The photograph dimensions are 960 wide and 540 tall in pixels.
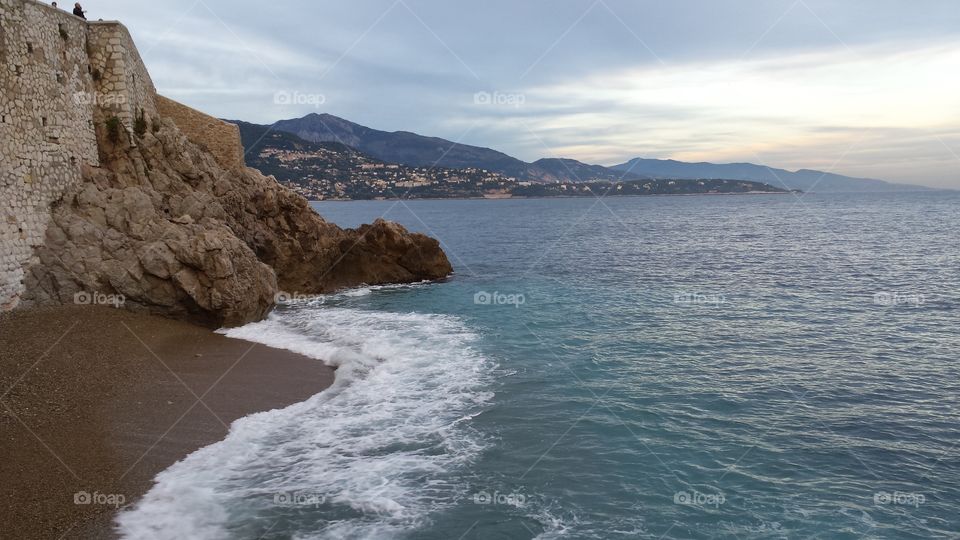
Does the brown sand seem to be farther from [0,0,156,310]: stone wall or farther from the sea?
[0,0,156,310]: stone wall

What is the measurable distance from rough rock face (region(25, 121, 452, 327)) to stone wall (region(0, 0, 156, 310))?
58 centimetres

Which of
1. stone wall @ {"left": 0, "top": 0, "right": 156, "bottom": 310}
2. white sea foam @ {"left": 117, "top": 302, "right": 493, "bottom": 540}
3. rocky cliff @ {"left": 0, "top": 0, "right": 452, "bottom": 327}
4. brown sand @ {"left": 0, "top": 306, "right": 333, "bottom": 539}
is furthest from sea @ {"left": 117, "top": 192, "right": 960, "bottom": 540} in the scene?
stone wall @ {"left": 0, "top": 0, "right": 156, "bottom": 310}

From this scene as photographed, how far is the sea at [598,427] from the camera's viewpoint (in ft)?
34.3

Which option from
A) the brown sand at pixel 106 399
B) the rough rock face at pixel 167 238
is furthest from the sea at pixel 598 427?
the rough rock face at pixel 167 238

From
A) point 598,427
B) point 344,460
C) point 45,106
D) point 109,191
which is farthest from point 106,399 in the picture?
point 598,427

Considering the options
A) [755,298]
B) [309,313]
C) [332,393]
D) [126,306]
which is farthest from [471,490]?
[755,298]

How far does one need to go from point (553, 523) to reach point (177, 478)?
6785 mm

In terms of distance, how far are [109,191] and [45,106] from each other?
130 inches

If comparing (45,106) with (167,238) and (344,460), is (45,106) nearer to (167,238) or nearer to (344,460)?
(167,238)

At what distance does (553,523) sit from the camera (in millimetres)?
10289

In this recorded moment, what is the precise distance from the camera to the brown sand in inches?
407

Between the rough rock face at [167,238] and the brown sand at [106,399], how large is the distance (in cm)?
94

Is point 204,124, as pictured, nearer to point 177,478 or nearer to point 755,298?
point 177,478

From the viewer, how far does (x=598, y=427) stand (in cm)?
1434
